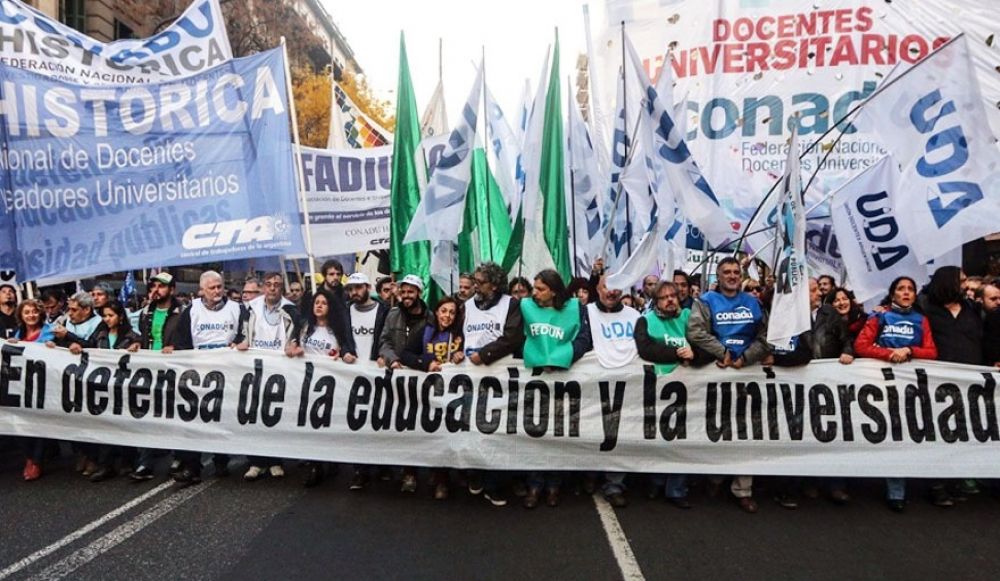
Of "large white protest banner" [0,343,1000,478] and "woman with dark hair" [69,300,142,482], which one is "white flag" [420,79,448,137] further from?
"large white protest banner" [0,343,1000,478]

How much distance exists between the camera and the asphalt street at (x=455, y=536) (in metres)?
3.84

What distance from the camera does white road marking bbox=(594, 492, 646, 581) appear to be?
3.78 metres

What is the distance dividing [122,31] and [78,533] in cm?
2116

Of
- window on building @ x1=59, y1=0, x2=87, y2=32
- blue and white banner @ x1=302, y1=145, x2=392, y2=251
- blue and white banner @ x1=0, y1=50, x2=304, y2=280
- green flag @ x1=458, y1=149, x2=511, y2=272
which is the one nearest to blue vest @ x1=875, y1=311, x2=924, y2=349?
green flag @ x1=458, y1=149, x2=511, y2=272

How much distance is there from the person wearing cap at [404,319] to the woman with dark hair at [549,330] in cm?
91

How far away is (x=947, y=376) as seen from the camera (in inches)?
202

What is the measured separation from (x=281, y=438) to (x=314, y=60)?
124ft

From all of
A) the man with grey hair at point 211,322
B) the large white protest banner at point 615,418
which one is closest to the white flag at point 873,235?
the large white protest banner at point 615,418

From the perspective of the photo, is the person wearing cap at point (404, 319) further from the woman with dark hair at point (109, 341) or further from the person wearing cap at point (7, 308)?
the person wearing cap at point (7, 308)

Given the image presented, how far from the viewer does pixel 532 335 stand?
5.27 metres

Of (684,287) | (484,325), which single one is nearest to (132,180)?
(484,325)

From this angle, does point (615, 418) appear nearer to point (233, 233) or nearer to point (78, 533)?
point (78, 533)

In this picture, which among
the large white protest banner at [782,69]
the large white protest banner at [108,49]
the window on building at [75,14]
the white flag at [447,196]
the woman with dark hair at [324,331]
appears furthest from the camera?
the window on building at [75,14]

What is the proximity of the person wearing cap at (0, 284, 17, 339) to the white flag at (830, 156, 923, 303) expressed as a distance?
7493 millimetres
